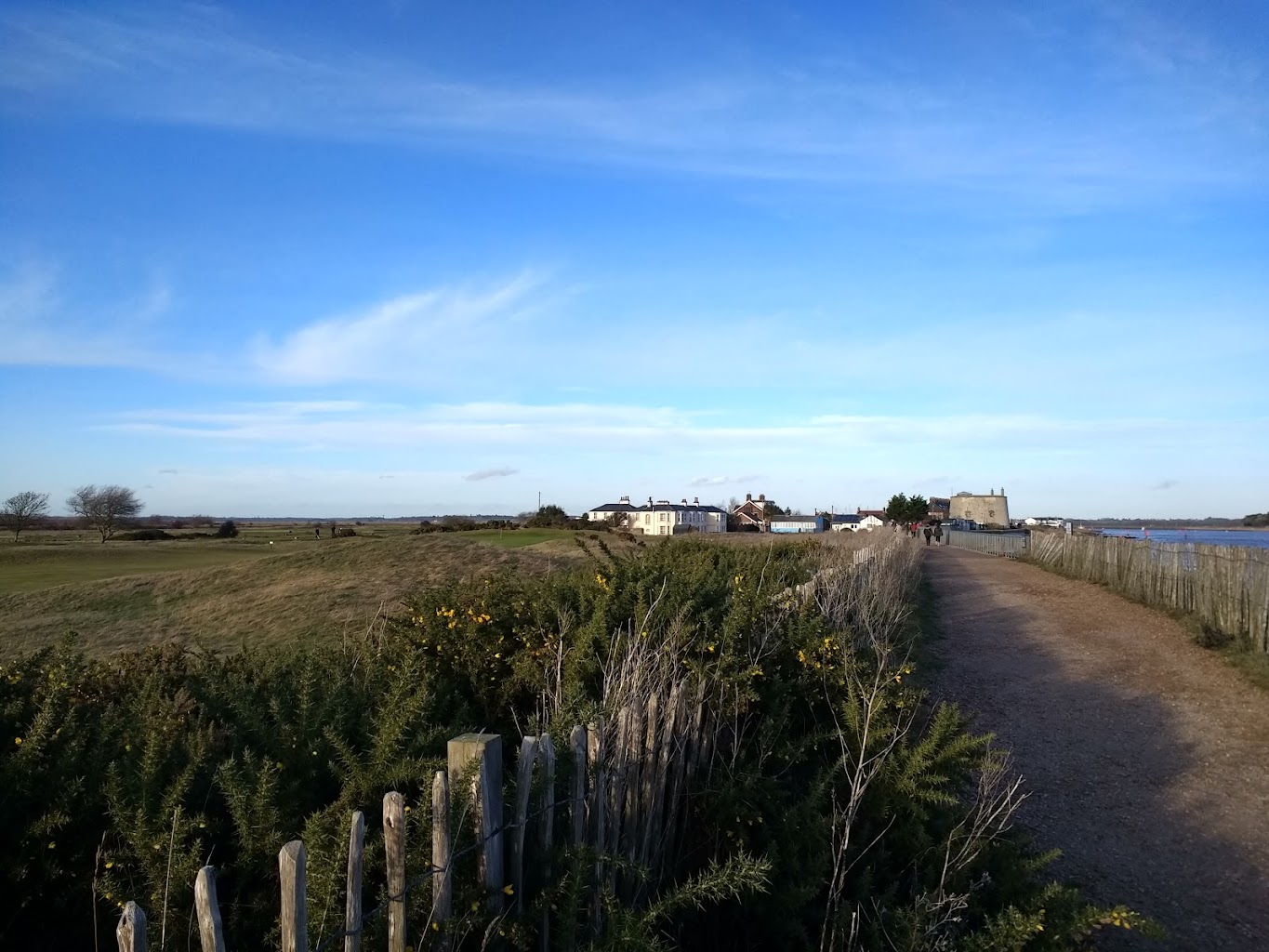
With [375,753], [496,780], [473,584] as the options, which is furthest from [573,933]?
[473,584]

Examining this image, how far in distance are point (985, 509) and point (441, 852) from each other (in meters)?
91.1

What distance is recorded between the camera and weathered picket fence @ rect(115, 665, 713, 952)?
7.34ft

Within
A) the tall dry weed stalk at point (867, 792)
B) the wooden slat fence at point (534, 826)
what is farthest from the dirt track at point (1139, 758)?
the wooden slat fence at point (534, 826)

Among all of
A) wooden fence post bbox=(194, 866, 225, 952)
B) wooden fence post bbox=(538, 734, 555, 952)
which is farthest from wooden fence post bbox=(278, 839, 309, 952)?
wooden fence post bbox=(538, 734, 555, 952)

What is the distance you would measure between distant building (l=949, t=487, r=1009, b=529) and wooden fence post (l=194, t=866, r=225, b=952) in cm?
8499

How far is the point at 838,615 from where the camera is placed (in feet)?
25.9

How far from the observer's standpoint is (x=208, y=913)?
1982mm

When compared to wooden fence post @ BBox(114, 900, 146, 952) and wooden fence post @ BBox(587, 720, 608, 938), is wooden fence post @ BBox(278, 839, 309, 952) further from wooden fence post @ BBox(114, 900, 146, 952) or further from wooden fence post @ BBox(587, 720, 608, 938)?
wooden fence post @ BBox(587, 720, 608, 938)

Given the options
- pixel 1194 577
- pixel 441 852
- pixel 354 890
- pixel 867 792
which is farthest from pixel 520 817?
pixel 1194 577

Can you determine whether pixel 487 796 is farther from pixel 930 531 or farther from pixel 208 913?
pixel 930 531

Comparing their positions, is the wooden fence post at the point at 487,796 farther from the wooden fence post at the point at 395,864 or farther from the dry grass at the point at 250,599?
the dry grass at the point at 250,599

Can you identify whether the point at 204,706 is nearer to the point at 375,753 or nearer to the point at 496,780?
the point at 375,753

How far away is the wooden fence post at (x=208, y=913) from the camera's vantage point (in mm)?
1969

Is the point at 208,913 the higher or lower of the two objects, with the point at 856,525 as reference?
lower
